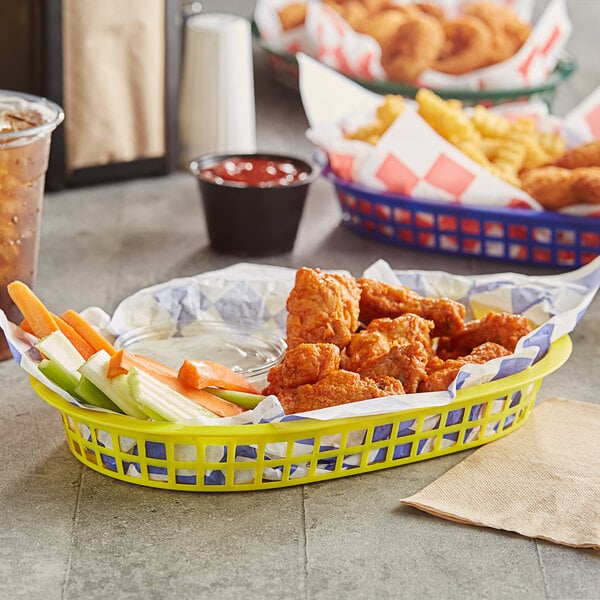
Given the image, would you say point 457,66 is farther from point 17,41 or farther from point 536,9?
point 536,9

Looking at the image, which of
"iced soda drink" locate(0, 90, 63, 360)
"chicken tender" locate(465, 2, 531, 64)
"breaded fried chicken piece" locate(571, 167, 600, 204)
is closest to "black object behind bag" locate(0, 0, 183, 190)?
"iced soda drink" locate(0, 90, 63, 360)

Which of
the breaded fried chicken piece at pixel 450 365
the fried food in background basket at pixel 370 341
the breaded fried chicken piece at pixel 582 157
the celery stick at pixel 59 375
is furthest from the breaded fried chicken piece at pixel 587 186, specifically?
the celery stick at pixel 59 375

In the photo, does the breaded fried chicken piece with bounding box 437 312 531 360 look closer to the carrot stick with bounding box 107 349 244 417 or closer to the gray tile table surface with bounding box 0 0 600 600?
the gray tile table surface with bounding box 0 0 600 600

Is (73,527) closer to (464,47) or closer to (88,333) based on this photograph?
(88,333)

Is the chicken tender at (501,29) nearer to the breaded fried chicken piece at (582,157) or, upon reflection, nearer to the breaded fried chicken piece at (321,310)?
the breaded fried chicken piece at (582,157)

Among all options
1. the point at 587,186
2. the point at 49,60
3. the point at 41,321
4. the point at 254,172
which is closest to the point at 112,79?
the point at 49,60

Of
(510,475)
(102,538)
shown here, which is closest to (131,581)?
(102,538)
